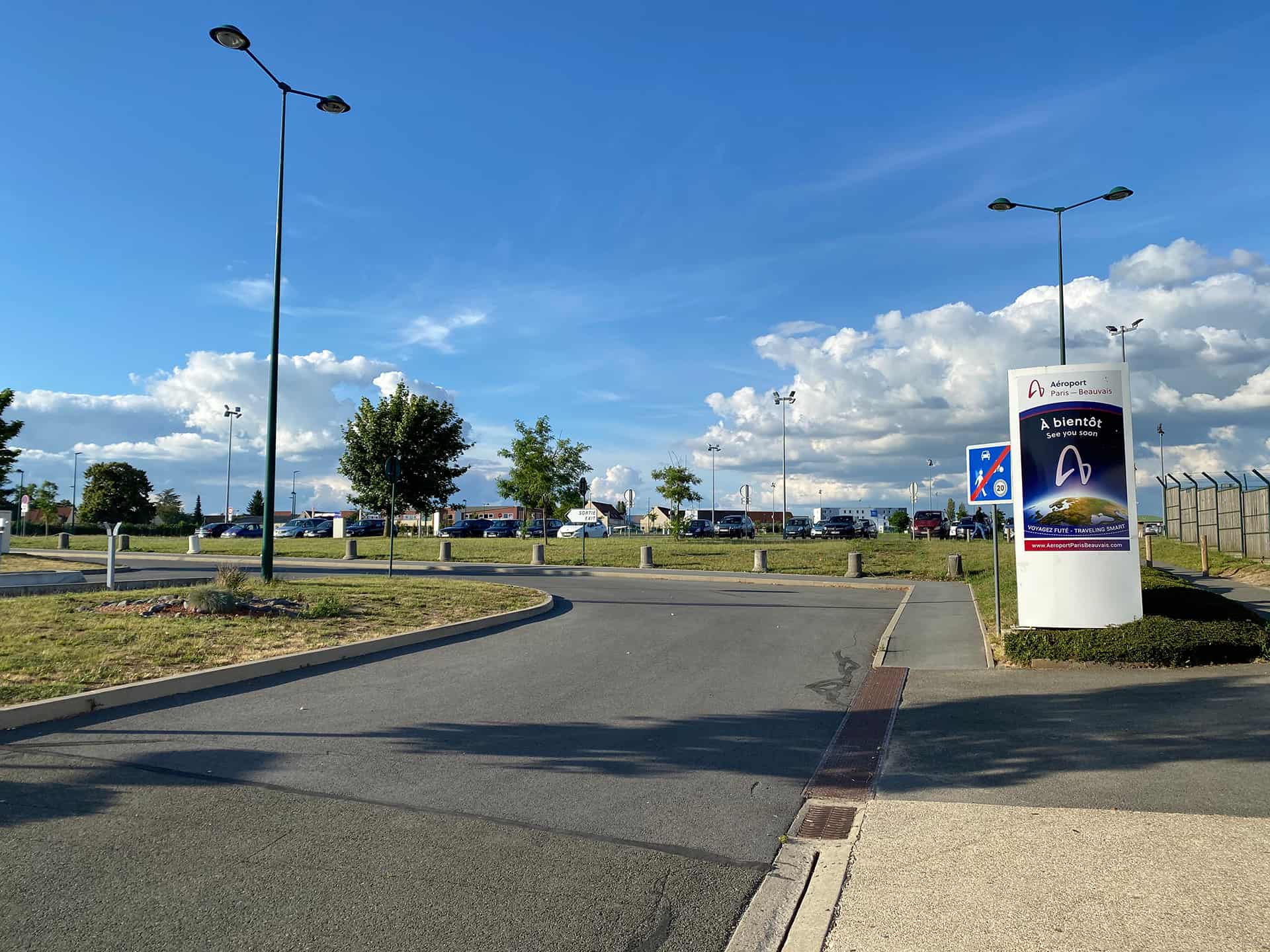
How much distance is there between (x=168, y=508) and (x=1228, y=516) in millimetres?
95874

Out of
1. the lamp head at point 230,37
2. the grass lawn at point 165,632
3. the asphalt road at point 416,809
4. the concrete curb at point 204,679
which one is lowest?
the asphalt road at point 416,809

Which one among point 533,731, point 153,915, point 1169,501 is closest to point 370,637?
point 533,731

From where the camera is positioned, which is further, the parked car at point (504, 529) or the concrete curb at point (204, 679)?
the parked car at point (504, 529)

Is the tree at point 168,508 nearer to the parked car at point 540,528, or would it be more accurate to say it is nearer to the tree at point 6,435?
the parked car at point 540,528

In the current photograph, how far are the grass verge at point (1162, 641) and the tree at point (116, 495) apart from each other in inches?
3039

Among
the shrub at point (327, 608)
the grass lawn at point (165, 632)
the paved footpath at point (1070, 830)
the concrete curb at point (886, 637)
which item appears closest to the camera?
the paved footpath at point (1070, 830)

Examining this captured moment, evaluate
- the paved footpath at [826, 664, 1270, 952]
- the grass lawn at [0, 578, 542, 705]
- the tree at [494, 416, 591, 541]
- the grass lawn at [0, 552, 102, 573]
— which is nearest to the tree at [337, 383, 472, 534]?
the tree at [494, 416, 591, 541]

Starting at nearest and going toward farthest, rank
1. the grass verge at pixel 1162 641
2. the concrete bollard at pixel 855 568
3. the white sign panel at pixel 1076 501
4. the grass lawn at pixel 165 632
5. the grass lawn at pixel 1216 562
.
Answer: the grass lawn at pixel 165 632, the grass verge at pixel 1162 641, the white sign panel at pixel 1076 501, the grass lawn at pixel 1216 562, the concrete bollard at pixel 855 568

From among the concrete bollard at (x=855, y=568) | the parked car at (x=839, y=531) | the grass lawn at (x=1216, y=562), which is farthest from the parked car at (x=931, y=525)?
the concrete bollard at (x=855, y=568)

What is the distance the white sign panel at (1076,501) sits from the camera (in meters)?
11.2

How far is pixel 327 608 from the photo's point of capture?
13.4m

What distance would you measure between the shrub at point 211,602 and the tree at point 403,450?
40.5 metres

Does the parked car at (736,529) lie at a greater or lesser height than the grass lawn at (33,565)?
greater

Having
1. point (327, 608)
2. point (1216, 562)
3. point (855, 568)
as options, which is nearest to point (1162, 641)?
point (327, 608)
